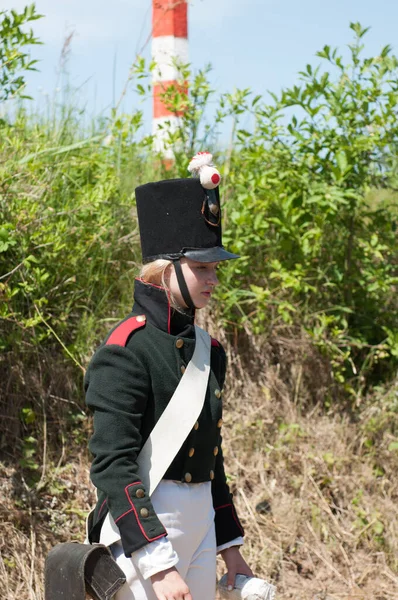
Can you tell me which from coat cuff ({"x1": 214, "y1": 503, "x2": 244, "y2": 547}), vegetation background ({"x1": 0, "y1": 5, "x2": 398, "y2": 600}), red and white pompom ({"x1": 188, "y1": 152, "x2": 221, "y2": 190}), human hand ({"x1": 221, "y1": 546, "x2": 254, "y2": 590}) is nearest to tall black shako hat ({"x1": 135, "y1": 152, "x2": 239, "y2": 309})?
red and white pompom ({"x1": 188, "y1": 152, "x2": 221, "y2": 190})

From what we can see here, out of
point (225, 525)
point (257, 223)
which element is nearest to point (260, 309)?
point (257, 223)

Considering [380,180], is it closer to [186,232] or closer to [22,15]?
[22,15]

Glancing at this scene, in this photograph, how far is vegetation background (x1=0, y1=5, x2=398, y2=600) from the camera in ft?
13.5

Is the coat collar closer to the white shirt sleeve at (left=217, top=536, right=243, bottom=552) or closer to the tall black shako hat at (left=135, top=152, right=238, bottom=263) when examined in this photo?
the tall black shako hat at (left=135, top=152, right=238, bottom=263)

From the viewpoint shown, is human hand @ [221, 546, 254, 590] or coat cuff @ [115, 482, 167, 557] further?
human hand @ [221, 546, 254, 590]

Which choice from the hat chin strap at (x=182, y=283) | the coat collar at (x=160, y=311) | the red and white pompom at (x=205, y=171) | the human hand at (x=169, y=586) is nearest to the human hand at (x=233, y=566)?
the human hand at (x=169, y=586)

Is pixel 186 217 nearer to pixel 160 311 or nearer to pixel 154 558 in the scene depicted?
pixel 160 311

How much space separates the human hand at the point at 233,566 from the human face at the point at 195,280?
86cm

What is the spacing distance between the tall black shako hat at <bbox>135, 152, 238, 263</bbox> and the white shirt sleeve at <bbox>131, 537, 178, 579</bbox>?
0.87 metres

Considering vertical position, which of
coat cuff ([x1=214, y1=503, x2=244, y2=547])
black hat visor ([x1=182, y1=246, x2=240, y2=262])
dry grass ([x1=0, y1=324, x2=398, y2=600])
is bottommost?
dry grass ([x1=0, y1=324, x2=398, y2=600])

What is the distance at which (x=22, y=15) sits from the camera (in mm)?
4055

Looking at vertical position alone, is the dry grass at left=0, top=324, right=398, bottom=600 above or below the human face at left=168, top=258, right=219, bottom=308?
below

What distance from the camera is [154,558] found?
2.21 meters

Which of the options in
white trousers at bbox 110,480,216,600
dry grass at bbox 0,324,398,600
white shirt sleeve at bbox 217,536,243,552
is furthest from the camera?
dry grass at bbox 0,324,398,600
